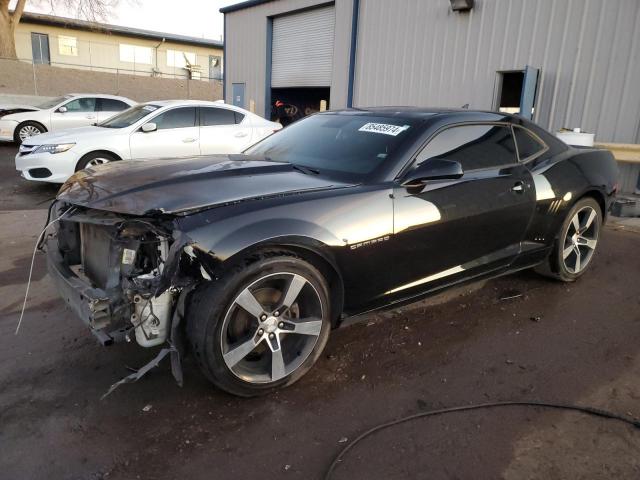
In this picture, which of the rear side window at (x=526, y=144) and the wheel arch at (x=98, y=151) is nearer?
the rear side window at (x=526, y=144)

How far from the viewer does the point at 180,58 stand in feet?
115

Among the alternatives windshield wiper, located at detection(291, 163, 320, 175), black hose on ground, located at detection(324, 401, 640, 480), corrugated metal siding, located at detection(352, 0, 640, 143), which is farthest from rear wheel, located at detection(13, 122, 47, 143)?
black hose on ground, located at detection(324, 401, 640, 480)

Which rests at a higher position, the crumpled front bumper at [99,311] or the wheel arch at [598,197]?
the wheel arch at [598,197]

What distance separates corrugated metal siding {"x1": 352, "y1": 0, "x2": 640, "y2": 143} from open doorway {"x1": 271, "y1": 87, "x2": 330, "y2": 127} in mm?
5126

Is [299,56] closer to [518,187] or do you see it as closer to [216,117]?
[216,117]

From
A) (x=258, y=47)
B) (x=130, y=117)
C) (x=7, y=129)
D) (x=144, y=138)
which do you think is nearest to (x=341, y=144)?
Answer: (x=144, y=138)

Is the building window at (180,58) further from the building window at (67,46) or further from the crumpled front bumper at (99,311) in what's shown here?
the crumpled front bumper at (99,311)

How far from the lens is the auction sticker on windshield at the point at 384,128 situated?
3.47 metres

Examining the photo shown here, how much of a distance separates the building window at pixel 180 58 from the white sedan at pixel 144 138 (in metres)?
28.3

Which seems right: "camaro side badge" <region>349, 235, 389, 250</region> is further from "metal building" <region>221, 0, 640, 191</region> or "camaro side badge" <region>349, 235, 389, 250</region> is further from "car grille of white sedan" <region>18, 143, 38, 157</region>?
"metal building" <region>221, 0, 640, 191</region>

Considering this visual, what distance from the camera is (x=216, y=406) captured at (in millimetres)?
2713

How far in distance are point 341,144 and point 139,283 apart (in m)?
1.77

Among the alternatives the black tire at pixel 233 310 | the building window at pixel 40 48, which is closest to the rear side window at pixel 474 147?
the black tire at pixel 233 310

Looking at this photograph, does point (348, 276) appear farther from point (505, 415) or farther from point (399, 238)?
point (505, 415)
